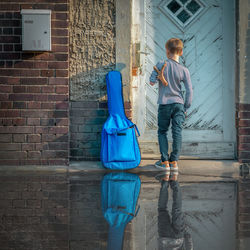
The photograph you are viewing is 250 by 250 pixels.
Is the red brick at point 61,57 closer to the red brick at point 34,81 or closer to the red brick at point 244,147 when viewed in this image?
the red brick at point 34,81

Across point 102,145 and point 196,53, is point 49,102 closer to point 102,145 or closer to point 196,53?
point 102,145

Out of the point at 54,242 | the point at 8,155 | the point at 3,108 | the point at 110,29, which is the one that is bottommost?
the point at 54,242

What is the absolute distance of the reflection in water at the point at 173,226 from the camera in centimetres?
306

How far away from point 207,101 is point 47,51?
89.8 inches

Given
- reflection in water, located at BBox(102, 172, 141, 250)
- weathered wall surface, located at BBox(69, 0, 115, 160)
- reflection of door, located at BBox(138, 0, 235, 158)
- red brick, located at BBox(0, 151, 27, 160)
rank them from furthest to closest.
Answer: reflection of door, located at BBox(138, 0, 235, 158)
weathered wall surface, located at BBox(69, 0, 115, 160)
red brick, located at BBox(0, 151, 27, 160)
reflection in water, located at BBox(102, 172, 141, 250)

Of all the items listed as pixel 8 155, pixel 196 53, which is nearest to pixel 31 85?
pixel 8 155

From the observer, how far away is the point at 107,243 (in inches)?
121

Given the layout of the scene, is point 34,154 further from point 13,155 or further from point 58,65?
point 58,65

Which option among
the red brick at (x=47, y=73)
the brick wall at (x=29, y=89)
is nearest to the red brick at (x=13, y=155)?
the brick wall at (x=29, y=89)

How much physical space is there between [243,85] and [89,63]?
2027 millimetres

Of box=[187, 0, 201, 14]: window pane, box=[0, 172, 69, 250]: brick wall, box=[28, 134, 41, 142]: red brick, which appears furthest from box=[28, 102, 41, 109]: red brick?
box=[187, 0, 201, 14]: window pane

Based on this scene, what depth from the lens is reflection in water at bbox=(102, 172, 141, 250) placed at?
3.31 meters

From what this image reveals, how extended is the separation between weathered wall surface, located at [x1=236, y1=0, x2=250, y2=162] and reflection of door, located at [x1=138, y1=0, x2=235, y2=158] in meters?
0.30

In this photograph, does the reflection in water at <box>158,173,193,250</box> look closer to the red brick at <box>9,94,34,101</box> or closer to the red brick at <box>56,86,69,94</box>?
the red brick at <box>56,86,69,94</box>
